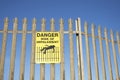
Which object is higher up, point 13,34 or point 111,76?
point 13,34

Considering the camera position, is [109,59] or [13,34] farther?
[109,59]

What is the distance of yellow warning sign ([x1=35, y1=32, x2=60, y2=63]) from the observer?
5.80 metres

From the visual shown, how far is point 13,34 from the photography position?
601 cm

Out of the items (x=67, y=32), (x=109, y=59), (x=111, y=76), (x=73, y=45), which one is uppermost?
(x=67, y=32)

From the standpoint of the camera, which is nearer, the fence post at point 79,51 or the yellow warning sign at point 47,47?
the yellow warning sign at point 47,47

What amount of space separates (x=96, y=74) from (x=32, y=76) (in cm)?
207

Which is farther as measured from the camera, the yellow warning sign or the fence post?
the fence post

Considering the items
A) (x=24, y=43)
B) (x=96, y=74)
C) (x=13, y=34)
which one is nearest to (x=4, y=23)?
(x=13, y=34)

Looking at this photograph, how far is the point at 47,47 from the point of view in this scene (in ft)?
19.4

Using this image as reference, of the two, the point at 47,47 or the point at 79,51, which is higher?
the point at 47,47

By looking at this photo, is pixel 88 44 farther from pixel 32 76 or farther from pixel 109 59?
pixel 32 76

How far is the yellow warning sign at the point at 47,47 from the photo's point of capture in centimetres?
580

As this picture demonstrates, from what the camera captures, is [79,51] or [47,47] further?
[79,51]

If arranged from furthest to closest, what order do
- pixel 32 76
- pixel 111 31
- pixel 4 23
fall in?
pixel 111 31 < pixel 4 23 < pixel 32 76
